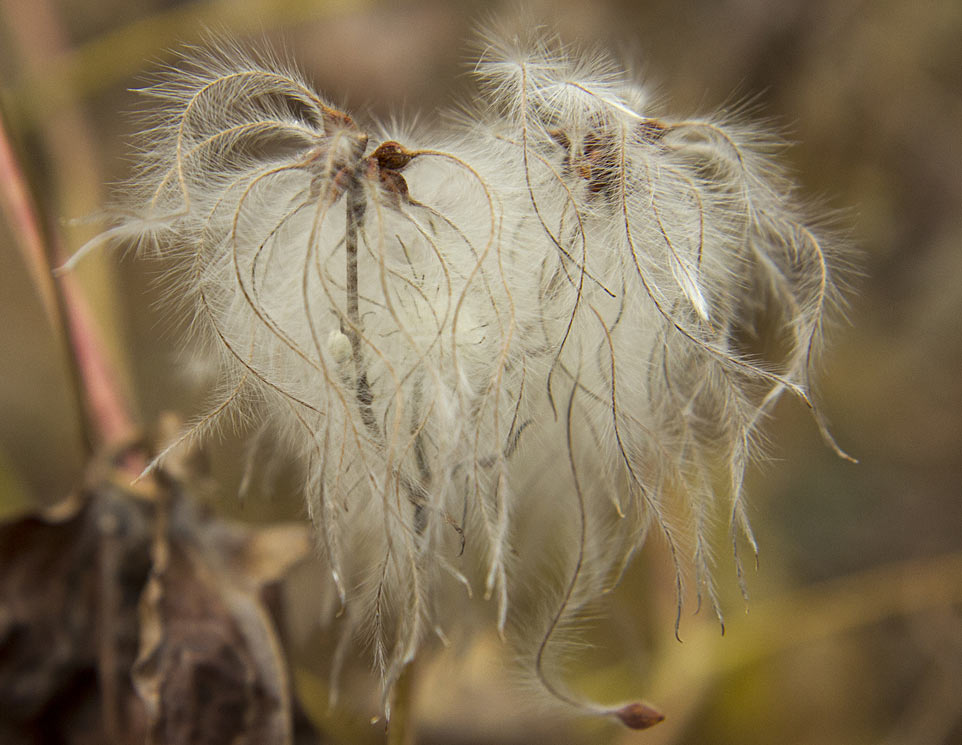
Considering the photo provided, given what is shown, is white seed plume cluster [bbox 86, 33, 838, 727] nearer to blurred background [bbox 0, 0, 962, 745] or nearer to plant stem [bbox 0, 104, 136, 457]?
plant stem [bbox 0, 104, 136, 457]

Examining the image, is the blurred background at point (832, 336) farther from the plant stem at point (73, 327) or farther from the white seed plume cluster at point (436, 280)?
the white seed plume cluster at point (436, 280)

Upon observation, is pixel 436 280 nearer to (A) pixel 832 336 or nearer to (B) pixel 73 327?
(B) pixel 73 327

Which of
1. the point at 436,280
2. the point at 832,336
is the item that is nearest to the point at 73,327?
the point at 436,280

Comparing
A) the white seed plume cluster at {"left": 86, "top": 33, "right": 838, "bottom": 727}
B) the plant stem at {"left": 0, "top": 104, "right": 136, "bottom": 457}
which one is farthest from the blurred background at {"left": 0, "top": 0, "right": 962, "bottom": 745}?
the white seed plume cluster at {"left": 86, "top": 33, "right": 838, "bottom": 727}

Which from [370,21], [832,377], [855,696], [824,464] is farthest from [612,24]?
[855,696]

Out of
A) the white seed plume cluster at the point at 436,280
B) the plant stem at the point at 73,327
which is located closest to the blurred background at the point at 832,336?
the plant stem at the point at 73,327
